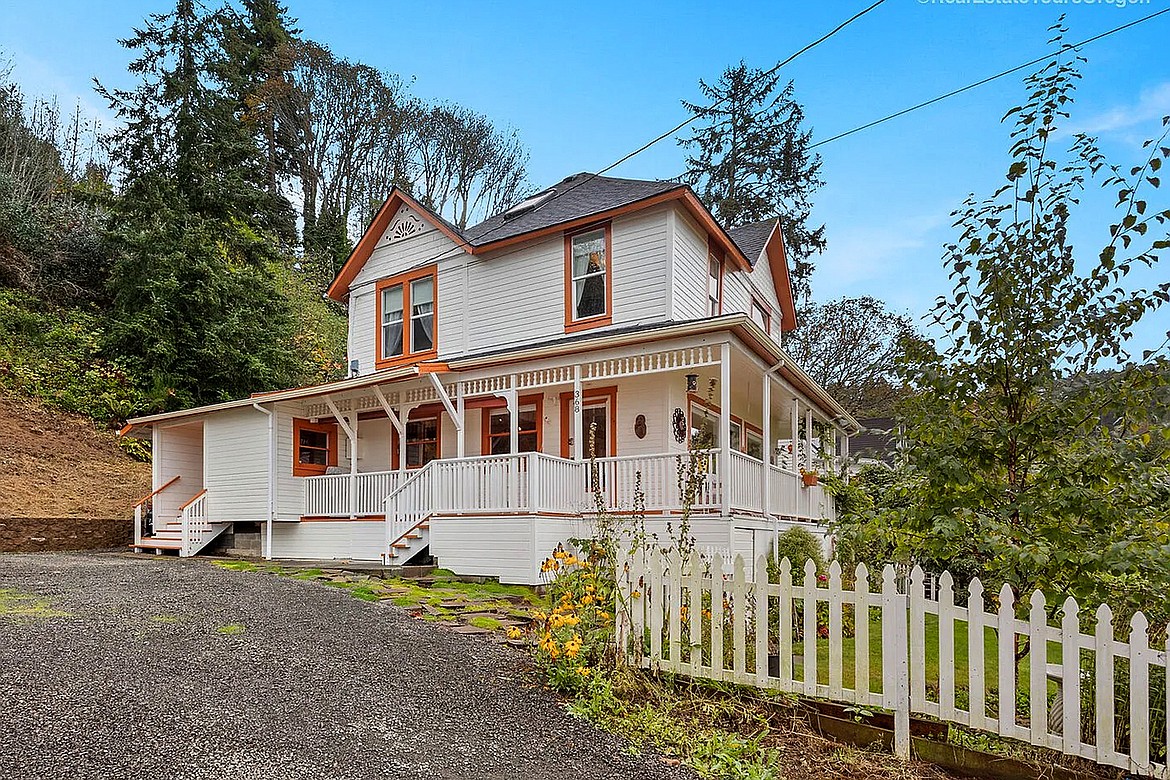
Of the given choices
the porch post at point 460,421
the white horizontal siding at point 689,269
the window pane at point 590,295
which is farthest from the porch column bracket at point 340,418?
the white horizontal siding at point 689,269

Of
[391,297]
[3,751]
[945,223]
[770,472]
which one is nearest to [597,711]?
A: [3,751]

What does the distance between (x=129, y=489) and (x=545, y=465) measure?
12103 millimetres

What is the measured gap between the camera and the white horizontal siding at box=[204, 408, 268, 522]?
46.9 ft

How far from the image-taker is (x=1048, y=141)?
4.60m

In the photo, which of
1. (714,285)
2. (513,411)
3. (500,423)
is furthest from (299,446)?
(714,285)

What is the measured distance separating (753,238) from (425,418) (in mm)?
8280

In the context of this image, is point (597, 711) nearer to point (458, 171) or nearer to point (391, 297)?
point (391, 297)

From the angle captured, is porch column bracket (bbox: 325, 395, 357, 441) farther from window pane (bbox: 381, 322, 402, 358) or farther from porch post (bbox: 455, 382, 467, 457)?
porch post (bbox: 455, 382, 467, 457)

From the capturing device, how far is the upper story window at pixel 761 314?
17344 millimetres

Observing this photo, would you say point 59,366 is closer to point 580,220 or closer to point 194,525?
point 194,525

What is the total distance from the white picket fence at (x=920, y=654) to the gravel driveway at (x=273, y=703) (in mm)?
959

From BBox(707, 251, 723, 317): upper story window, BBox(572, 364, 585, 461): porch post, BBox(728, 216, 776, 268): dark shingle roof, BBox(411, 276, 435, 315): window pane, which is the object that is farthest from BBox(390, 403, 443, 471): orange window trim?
BBox(728, 216, 776, 268): dark shingle roof

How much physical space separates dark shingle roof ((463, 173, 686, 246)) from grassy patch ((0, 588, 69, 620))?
8.95 meters

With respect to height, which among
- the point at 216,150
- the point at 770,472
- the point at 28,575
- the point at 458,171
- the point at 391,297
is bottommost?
the point at 28,575
